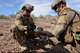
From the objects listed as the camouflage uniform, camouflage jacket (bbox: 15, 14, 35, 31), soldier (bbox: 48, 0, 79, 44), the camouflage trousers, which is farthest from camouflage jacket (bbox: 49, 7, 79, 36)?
the camouflage trousers

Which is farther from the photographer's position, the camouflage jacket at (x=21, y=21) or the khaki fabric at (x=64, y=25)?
the camouflage jacket at (x=21, y=21)

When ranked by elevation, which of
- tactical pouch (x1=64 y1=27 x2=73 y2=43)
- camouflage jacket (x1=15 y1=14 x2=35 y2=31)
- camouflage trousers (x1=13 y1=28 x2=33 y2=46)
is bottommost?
camouflage trousers (x1=13 y1=28 x2=33 y2=46)

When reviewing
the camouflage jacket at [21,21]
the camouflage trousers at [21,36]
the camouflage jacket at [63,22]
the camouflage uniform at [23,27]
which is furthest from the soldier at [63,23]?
the camouflage trousers at [21,36]

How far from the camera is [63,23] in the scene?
6.77 meters

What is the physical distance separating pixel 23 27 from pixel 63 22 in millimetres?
1712

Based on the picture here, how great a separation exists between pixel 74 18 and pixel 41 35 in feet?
3.20

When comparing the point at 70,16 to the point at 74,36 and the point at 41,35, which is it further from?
the point at 41,35

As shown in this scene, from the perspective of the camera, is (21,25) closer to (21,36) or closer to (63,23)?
(21,36)

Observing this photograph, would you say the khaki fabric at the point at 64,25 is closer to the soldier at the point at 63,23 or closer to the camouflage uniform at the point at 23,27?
the soldier at the point at 63,23

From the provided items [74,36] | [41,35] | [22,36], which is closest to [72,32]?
[74,36]

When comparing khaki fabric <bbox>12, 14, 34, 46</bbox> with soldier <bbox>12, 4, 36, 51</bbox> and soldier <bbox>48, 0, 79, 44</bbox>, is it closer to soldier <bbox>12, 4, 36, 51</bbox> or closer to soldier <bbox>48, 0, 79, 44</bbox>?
soldier <bbox>12, 4, 36, 51</bbox>

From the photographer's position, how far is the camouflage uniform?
820cm

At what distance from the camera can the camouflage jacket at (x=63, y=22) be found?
677 centimetres

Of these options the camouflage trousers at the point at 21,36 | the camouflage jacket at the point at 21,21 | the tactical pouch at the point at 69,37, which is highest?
the camouflage jacket at the point at 21,21
